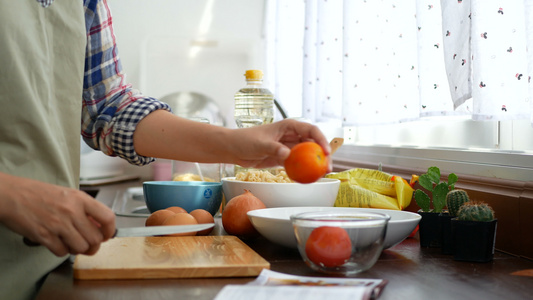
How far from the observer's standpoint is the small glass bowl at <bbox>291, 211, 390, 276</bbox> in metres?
0.77

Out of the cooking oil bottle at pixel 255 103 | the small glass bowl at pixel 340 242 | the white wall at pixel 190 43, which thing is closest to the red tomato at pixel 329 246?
the small glass bowl at pixel 340 242

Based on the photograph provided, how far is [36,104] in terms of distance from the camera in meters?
0.91

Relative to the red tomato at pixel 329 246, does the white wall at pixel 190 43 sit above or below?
above

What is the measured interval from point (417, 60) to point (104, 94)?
716 mm

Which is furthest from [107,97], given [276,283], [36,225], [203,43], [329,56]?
[203,43]

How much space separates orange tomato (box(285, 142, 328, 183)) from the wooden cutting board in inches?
5.3

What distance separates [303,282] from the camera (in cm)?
72

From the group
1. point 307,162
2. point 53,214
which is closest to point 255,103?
point 307,162

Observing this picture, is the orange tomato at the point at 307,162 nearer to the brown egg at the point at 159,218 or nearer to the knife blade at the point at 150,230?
the knife blade at the point at 150,230

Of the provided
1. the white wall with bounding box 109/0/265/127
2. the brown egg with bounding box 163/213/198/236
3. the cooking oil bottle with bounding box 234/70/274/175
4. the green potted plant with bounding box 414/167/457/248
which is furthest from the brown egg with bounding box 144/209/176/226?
the white wall with bounding box 109/0/265/127

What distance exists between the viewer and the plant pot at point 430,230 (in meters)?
1.00

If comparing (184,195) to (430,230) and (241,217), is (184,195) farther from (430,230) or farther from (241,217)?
(430,230)

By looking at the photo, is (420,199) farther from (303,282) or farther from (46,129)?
(46,129)

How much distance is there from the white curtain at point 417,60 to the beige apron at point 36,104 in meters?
0.71
